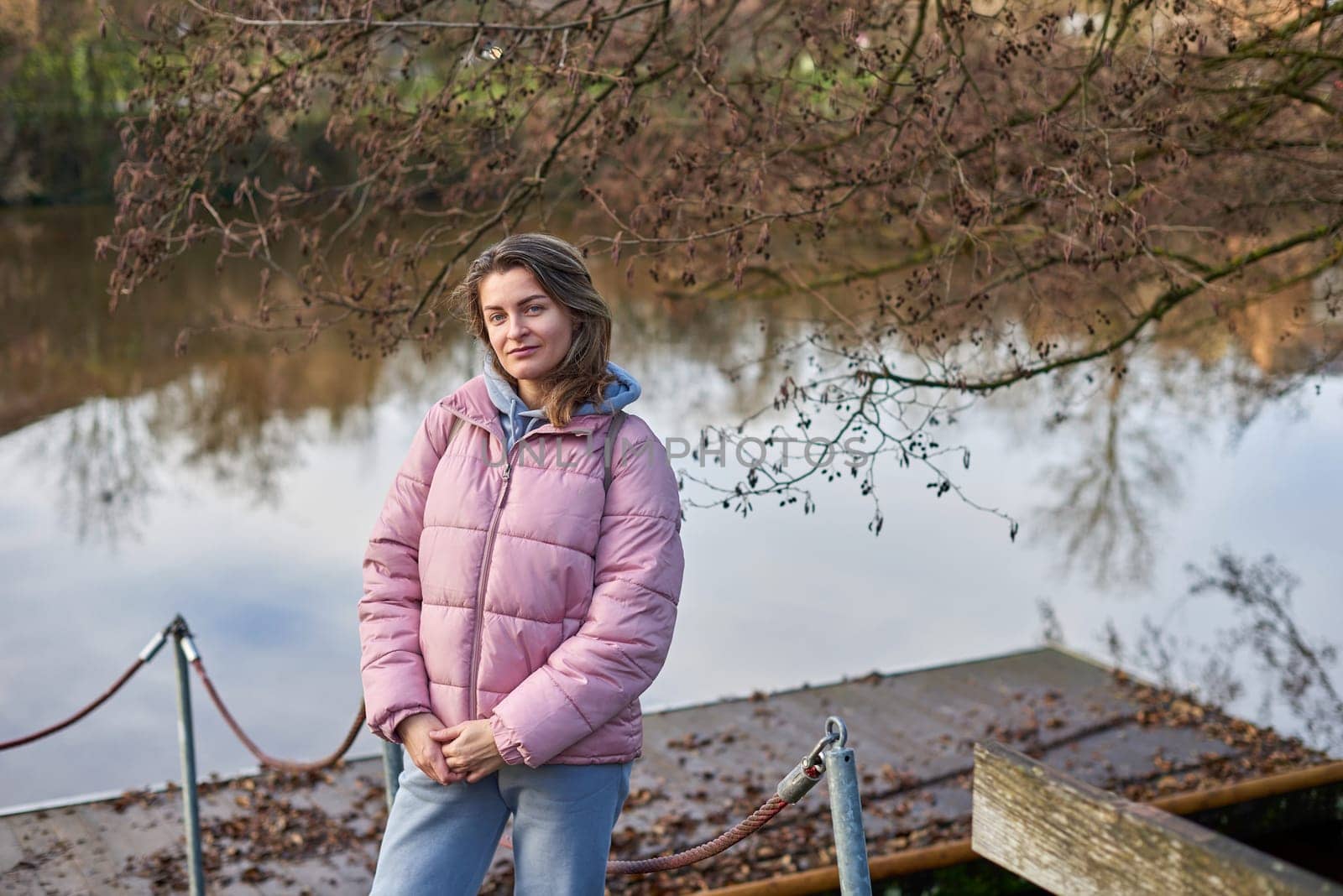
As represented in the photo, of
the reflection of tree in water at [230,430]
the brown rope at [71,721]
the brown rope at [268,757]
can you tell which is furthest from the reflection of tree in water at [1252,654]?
the reflection of tree in water at [230,430]

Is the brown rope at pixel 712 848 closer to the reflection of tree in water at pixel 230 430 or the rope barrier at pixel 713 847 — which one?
the rope barrier at pixel 713 847

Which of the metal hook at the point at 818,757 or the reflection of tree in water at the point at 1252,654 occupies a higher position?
the metal hook at the point at 818,757

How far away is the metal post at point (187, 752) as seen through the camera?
448cm

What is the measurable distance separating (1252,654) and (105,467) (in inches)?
504

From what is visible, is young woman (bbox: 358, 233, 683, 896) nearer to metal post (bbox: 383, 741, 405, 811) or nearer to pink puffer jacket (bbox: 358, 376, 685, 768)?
pink puffer jacket (bbox: 358, 376, 685, 768)

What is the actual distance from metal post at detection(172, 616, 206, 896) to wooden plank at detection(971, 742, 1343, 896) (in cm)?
331

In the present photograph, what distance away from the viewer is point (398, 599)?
8.61 feet

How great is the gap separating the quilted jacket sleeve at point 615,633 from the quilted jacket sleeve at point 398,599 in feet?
0.66

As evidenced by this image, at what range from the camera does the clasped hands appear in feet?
8.09

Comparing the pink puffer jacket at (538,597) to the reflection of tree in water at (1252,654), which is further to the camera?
the reflection of tree in water at (1252,654)

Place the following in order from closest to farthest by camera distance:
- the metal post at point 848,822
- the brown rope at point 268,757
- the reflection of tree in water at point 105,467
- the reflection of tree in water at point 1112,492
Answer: the metal post at point 848,822
the brown rope at point 268,757
the reflection of tree in water at point 1112,492
the reflection of tree in water at point 105,467

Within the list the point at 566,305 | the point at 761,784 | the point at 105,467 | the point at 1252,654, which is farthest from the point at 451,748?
the point at 105,467

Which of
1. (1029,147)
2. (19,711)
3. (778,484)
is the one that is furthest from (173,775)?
(1029,147)

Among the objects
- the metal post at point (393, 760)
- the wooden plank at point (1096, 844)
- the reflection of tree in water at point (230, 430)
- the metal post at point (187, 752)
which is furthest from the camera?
the reflection of tree in water at point (230, 430)
